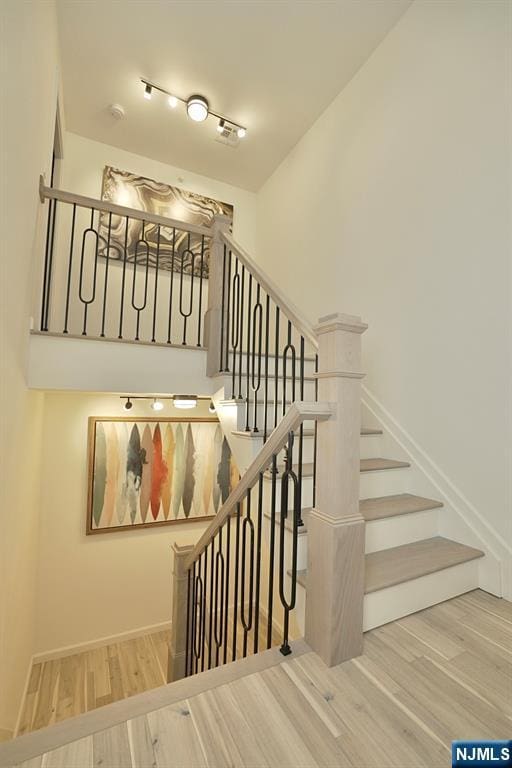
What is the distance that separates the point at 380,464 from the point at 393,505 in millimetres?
337

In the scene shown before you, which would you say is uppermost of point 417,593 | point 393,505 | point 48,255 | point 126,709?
point 48,255

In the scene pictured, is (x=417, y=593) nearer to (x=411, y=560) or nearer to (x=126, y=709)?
(x=411, y=560)

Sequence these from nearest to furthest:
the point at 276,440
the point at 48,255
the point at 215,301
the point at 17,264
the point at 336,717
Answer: the point at 336,717 → the point at 276,440 → the point at 17,264 → the point at 48,255 → the point at 215,301

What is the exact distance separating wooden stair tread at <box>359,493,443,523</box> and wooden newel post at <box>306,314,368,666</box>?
0.53 m

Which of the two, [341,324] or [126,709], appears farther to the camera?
[341,324]

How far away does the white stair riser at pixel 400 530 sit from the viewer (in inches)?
71.0

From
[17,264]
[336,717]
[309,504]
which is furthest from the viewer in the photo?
[309,504]

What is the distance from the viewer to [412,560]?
1.70 m

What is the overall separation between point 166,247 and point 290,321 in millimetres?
2949

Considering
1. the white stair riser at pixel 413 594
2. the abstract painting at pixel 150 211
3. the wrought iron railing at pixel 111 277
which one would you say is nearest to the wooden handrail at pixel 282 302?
the white stair riser at pixel 413 594

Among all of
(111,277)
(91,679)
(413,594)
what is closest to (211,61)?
(111,277)

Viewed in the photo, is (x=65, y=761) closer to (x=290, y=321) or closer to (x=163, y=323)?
(x=290, y=321)

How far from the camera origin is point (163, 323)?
4.06 metres

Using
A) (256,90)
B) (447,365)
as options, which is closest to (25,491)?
(447,365)
